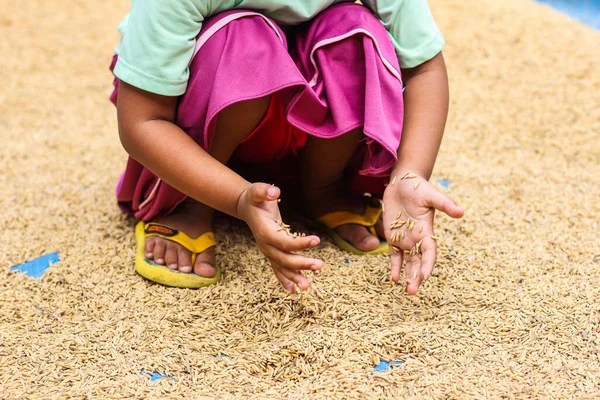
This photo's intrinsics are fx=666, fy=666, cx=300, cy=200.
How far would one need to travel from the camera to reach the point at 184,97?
146 cm

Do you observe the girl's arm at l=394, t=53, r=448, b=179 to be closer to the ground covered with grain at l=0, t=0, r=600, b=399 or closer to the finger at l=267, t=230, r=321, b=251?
the ground covered with grain at l=0, t=0, r=600, b=399

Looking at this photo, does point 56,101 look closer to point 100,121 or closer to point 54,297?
point 100,121

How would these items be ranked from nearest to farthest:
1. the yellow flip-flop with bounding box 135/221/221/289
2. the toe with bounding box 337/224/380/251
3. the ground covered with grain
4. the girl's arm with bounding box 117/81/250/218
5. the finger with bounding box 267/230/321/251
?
the finger with bounding box 267/230/321/251, the ground covered with grain, the girl's arm with bounding box 117/81/250/218, the yellow flip-flop with bounding box 135/221/221/289, the toe with bounding box 337/224/380/251

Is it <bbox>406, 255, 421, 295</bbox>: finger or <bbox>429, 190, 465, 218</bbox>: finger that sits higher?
<bbox>429, 190, 465, 218</bbox>: finger

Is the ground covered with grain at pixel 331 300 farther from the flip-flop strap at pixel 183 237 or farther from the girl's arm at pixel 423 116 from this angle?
the girl's arm at pixel 423 116

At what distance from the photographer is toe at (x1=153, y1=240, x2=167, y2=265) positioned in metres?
1.63

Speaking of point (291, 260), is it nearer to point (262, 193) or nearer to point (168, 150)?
point (262, 193)

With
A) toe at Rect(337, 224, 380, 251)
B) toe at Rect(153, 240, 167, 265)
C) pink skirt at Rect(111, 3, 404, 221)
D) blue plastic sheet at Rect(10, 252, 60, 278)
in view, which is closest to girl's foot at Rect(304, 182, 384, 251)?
toe at Rect(337, 224, 380, 251)

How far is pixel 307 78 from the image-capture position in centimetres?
155

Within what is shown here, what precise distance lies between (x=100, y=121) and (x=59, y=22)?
1.58m

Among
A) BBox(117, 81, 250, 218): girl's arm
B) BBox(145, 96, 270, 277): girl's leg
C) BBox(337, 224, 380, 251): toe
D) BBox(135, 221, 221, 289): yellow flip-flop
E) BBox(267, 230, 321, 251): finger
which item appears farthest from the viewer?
BBox(337, 224, 380, 251): toe

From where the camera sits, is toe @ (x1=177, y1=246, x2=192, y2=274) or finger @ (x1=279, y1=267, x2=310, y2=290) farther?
toe @ (x1=177, y1=246, x2=192, y2=274)

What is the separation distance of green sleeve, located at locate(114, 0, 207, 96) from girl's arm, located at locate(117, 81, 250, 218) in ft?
0.13

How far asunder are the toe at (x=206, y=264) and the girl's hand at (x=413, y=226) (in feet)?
1.53
